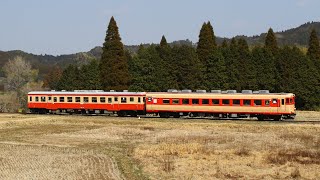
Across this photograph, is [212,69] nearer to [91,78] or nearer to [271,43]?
[271,43]

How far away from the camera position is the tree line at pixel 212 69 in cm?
7306

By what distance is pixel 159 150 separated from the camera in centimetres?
3034

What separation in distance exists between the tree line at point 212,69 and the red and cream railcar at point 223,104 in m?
21.6

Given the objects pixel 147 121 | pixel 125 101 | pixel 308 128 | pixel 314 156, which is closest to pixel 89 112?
pixel 125 101

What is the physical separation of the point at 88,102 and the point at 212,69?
25.6 metres

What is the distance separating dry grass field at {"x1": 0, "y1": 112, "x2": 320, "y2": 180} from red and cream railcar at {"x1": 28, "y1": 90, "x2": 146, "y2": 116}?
262 inches

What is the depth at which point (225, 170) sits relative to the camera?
2373cm

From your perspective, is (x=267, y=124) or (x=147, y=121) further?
(x=147, y=121)

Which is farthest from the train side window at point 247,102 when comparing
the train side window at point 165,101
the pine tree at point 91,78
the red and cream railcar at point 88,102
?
the pine tree at point 91,78

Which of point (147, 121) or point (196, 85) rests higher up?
point (196, 85)

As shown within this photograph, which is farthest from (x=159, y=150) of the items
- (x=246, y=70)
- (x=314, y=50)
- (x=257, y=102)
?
(x=314, y=50)

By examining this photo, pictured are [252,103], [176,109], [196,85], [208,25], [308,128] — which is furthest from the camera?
[208,25]

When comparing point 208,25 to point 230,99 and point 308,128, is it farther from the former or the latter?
point 308,128

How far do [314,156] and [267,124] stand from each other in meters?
17.9
